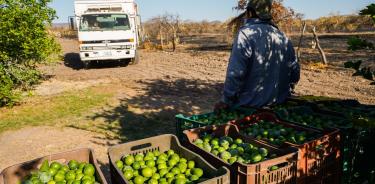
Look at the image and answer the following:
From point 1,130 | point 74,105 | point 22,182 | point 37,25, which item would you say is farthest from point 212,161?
point 37,25

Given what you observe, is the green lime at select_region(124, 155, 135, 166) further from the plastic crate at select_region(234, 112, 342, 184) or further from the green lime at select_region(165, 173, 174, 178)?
the plastic crate at select_region(234, 112, 342, 184)

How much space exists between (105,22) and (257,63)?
482 inches

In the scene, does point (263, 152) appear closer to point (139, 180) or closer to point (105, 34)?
point (139, 180)

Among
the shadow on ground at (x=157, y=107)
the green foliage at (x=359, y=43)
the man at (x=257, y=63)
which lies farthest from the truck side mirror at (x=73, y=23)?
the green foliage at (x=359, y=43)

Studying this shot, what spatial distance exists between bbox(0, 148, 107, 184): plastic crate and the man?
1741mm

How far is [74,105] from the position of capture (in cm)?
923

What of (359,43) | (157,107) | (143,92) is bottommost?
(157,107)

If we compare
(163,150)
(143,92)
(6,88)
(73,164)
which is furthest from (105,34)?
(73,164)

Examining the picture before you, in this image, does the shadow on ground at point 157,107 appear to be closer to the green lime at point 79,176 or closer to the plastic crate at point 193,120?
the plastic crate at point 193,120

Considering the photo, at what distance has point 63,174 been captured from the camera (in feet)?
8.57

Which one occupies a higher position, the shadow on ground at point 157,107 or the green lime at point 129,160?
the green lime at point 129,160

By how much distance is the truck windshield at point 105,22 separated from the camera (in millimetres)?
14748

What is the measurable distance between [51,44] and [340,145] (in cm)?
887

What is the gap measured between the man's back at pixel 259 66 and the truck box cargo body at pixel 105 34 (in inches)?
452
